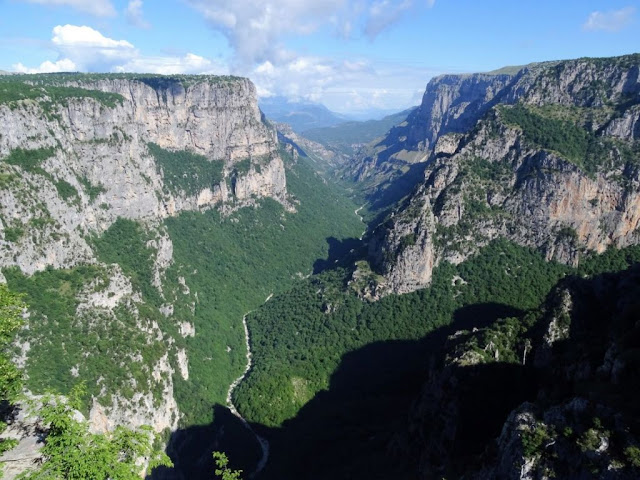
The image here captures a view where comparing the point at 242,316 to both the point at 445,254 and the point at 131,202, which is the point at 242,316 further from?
the point at 445,254

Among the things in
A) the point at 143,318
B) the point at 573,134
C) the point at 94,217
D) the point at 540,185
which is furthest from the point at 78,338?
the point at 573,134

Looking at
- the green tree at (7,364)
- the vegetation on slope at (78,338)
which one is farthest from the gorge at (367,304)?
the green tree at (7,364)

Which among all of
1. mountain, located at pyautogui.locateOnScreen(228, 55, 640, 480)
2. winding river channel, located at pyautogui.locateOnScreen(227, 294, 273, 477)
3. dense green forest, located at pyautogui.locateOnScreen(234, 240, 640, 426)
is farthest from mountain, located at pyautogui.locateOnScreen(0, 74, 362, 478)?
mountain, located at pyautogui.locateOnScreen(228, 55, 640, 480)

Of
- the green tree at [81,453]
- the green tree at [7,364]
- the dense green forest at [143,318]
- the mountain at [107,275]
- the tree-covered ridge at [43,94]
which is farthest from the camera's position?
the tree-covered ridge at [43,94]

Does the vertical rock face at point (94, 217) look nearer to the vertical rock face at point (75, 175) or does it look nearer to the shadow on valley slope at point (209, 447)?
the vertical rock face at point (75, 175)

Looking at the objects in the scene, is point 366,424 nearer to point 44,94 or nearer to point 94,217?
point 94,217
